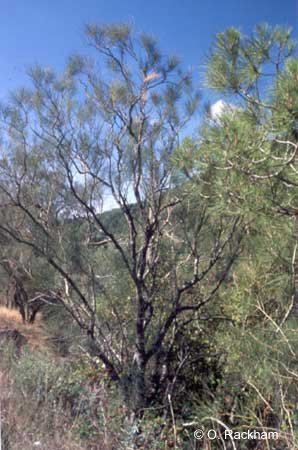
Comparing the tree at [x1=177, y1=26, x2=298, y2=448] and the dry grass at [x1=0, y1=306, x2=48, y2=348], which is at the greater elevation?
the tree at [x1=177, y1=26, x2=298, y2=448]

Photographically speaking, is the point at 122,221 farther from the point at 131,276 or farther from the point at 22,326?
the point at 22,326

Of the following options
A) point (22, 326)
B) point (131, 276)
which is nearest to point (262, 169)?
point (131, 276)

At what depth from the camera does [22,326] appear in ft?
34.2

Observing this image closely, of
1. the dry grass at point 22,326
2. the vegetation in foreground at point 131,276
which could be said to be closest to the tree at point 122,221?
the vegetation in foreground at point 131,276

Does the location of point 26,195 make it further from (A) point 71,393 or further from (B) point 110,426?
(B) point 110,426

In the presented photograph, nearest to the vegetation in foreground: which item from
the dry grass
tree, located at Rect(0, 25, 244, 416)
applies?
tree, located at Rect(0, 25, 244, 416)

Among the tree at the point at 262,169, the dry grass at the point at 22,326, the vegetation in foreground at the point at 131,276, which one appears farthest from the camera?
the dry grass at the point at 22,326

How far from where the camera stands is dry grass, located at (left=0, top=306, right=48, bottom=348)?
27.8 feet

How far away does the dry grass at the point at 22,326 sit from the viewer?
334 inches

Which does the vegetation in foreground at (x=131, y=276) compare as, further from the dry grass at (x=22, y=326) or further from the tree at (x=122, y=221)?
the dry grass at (x=22, y=326)

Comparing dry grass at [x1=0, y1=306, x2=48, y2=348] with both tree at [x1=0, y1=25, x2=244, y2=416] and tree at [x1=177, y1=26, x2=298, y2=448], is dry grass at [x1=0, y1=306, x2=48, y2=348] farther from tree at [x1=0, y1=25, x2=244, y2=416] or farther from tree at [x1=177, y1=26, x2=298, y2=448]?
tree at [x1=177, y1=26, x2=298, y2=448]

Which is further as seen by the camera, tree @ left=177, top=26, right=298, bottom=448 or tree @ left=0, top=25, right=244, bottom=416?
tree @ left=0, top=25, right=244, bottom=416

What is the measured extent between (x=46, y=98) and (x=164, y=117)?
1.13m

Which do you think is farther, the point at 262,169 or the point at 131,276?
the point at 131,276
